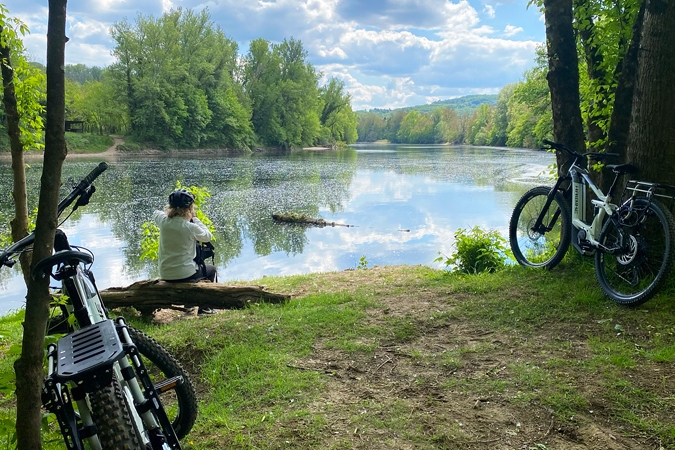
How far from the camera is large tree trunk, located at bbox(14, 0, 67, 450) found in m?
1.80

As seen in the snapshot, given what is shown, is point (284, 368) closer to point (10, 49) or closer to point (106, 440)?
point (106, 440)

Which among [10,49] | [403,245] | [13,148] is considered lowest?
[403,245]

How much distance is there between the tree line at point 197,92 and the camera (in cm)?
5144

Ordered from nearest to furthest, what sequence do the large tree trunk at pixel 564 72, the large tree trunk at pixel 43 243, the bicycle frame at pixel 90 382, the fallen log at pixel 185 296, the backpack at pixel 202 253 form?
the bicycle frame at pixel 90 382, the large tree trunk at pixel 43 243, the large tree trunk at pixel 564 72, the fallen log at pixel 185 296, the backpack at pixel 202 253

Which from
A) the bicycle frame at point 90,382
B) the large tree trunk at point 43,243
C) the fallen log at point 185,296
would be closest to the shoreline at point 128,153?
the fallen log at point 185,296

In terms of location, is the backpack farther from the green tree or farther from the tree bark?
the green tree

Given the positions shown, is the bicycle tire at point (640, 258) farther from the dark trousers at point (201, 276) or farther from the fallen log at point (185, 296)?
the dark trousers at point (201, 276)

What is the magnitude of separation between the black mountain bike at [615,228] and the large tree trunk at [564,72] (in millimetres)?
520

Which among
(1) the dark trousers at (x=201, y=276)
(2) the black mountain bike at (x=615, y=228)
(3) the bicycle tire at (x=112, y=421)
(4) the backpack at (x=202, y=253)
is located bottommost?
(1) the dark trousers at (x=201, y=276)

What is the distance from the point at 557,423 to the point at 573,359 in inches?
32.8

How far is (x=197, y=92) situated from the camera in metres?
56.1

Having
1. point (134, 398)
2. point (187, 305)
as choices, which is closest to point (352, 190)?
point (187, 305)

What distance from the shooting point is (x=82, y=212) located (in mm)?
17781

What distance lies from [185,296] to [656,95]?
5.34m
